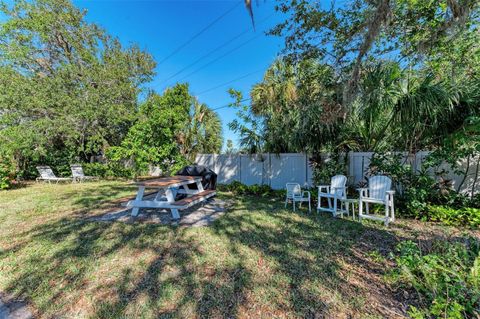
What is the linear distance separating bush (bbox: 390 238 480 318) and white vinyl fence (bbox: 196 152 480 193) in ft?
8.88

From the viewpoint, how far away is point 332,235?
3463mm

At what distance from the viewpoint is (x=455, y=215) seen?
388cm

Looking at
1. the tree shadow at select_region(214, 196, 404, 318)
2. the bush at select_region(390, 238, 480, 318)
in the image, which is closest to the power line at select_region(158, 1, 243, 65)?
the tree shadow at select_region(214, 196, 404, 318)

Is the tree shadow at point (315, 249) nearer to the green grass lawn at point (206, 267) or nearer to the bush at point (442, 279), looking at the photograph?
the green grass lawn at point (206, 267)

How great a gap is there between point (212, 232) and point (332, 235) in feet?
6.32

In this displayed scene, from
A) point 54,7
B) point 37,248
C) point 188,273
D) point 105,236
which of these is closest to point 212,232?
point 188,273

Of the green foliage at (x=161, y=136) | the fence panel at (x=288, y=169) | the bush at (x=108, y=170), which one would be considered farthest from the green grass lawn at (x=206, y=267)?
the bush at (x=108, y=170)

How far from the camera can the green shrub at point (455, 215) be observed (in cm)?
372

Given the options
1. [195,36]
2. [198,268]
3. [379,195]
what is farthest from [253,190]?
[195,36]

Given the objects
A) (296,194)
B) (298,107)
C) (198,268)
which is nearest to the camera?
(198,268)

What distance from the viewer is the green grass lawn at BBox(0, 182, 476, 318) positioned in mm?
1853

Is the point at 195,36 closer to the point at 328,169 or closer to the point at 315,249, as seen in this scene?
the point at 328,169

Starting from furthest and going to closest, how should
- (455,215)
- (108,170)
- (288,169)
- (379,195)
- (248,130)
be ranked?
(108,170)
(248,130)
(288,169)
(379,195)
(455,215)

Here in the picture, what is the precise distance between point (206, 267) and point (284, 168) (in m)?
5.66
